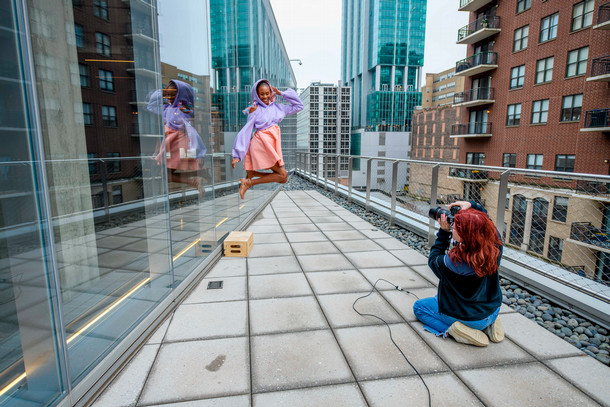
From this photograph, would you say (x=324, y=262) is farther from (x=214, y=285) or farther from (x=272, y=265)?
(x=214, y=285)

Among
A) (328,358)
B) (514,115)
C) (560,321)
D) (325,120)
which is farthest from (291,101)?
(325,120)

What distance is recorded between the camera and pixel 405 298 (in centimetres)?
Result: 313

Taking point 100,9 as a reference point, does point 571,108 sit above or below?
above

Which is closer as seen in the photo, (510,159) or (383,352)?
(383,352)

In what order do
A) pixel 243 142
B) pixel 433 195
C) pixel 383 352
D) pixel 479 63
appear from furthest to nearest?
pixel 479 63 < pixel 433 195 < pixel 243 142 < pixel 383 352

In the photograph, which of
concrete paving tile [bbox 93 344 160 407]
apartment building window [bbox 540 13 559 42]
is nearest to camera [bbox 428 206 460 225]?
concrete paving tile [bbox 93 344 160 407]

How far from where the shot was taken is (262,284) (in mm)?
3453

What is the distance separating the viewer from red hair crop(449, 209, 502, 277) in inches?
85.9

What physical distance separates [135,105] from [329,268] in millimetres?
2605

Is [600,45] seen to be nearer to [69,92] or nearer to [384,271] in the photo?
[384,271]

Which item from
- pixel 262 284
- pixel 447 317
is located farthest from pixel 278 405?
pixel 262 284

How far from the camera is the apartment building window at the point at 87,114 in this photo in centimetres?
237

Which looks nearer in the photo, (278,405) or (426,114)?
(278,405)

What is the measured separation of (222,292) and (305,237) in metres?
2.25
